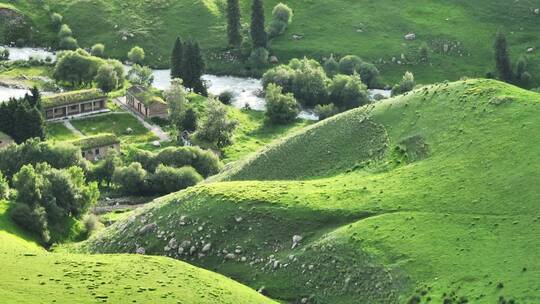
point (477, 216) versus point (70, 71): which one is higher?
point (477, 216)

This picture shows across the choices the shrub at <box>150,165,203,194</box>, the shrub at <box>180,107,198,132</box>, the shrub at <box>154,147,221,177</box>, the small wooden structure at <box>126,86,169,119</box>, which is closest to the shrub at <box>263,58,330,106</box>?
the small wooden structure at <box>126,86,169,119</box>

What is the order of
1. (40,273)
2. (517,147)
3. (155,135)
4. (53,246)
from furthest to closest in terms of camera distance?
(155,135) < (53,246) < (517,147) < (40,273)

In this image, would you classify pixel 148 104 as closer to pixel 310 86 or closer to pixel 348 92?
pixel 310 86

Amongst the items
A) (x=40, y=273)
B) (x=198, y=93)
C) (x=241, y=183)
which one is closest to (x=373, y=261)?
(x=241, y=183)

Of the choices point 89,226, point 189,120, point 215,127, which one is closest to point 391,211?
point 89,226

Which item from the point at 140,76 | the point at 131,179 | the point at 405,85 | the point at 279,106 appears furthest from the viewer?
the point at 140,76

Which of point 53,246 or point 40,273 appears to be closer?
point 40,273

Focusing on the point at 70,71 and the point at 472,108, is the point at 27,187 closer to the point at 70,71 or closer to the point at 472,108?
the point at 472,108
